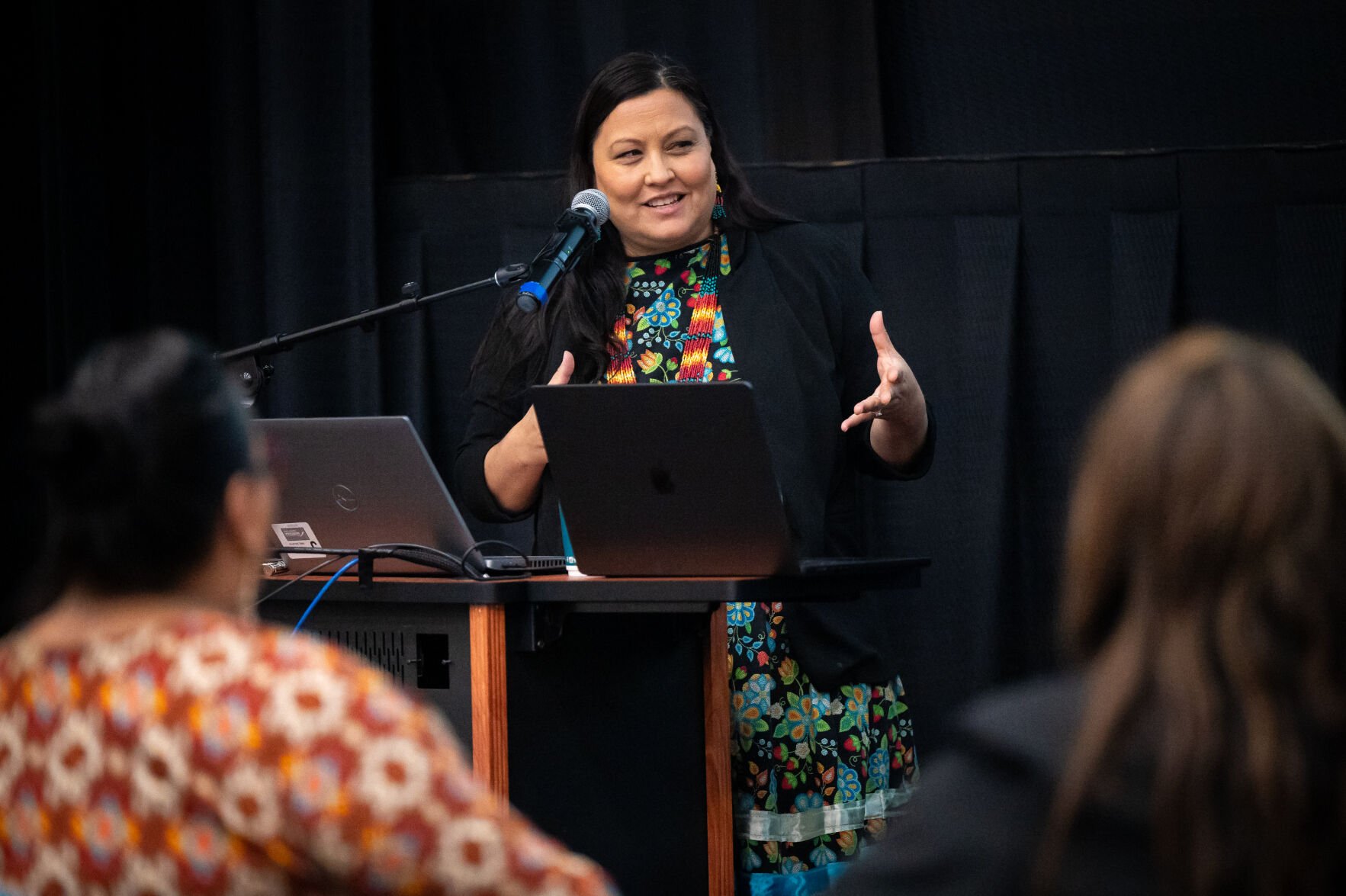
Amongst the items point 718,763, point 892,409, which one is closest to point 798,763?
point 718,763

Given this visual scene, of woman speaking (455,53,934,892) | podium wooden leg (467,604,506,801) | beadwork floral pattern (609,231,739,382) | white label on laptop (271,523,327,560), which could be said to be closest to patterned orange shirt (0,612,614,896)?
podium wooden leg (467,604,506,801)

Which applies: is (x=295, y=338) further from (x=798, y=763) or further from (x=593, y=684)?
(x=798, y=763)

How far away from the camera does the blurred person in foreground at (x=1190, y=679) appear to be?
772mm

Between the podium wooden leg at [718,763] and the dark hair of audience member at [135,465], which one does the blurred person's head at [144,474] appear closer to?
the dark hair of audience member at [135,465]

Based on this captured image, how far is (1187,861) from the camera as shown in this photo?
2.54ft

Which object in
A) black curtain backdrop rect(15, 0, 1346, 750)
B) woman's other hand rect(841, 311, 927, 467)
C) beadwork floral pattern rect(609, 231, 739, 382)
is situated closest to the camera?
woman's other hand rect(841, 311, 927, 467)

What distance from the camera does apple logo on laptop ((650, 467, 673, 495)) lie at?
178 centimetres

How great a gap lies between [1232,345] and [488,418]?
1679mm

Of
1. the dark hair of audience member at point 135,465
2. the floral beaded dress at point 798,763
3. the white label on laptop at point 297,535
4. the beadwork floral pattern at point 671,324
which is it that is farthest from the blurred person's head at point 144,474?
the beadwork floral pattern at point 671,324

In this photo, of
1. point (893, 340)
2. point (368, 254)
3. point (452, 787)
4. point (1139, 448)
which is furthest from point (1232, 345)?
point (368, 254)

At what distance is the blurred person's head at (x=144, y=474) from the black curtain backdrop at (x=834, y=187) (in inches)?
76.4

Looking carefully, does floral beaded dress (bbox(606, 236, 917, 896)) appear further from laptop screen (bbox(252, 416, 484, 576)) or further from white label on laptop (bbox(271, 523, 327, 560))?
white label on laptop (bbox(271, 523, 327, 560))

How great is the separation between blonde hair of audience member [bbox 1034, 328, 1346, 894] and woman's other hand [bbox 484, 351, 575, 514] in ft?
4.56

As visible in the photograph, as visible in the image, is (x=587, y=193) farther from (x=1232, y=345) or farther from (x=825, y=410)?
(x=1232, y=345)
